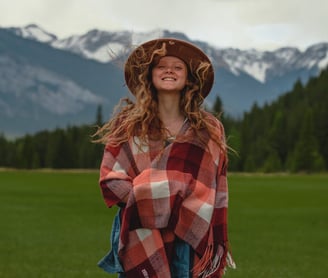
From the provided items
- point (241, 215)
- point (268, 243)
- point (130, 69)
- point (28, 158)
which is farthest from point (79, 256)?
point (28, 158)

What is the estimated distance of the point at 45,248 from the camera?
1547cm

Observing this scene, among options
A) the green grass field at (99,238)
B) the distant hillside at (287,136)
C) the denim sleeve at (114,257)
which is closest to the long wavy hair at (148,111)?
the denim sleeve at (114,257)

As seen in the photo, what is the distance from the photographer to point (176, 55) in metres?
4.39

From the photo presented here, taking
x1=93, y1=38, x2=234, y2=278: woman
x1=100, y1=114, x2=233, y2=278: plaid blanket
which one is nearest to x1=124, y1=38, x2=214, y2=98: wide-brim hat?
x1=93, y1=38, x2=234, y2=278: woman

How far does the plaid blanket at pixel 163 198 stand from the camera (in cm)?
406

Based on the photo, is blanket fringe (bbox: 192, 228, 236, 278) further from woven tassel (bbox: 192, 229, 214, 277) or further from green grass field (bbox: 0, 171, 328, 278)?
green grass field (bbox: 0, 171, 328, 278)

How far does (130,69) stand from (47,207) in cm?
2504

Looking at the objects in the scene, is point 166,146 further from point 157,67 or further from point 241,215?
point 241,215

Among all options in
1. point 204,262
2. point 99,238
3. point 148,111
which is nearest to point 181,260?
point 204,262

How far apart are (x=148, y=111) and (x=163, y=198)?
533 mm

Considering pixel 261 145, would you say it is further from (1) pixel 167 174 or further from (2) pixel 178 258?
(1) pixel 167 174

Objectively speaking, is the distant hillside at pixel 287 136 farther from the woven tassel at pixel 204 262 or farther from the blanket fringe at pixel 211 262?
the woven tassel at pixel 204 262

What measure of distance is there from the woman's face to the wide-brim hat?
39 millimetres

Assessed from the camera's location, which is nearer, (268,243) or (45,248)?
(45,248)
